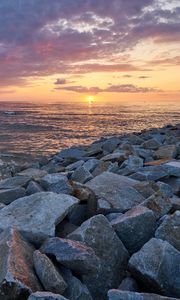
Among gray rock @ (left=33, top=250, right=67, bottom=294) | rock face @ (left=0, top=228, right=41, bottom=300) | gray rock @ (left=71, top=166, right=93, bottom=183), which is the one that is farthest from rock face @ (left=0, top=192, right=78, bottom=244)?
gray rock @ (left=71, top=166, right=93, bottom=183)

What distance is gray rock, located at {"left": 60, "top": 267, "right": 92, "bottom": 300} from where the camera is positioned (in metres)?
3.64

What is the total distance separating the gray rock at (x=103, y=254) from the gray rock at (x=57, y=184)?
4.72ft

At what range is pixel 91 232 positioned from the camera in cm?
421

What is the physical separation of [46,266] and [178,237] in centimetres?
150

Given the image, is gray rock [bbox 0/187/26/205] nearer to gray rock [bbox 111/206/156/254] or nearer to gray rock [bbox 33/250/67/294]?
gray rock [bbox 111/206/156/254]

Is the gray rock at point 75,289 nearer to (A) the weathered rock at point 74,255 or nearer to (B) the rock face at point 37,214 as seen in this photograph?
(A) the weathered rock at point 74,255

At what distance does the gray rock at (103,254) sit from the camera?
3.88 meters

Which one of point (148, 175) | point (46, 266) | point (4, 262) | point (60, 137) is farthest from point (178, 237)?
point (60, 137)

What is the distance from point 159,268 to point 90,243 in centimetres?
78

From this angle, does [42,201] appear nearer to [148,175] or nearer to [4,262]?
[4,262]

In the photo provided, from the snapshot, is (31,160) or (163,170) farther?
(31,160)

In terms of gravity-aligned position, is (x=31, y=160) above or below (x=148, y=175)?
below

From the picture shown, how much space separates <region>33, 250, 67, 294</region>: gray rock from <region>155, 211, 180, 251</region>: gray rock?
1.24 m

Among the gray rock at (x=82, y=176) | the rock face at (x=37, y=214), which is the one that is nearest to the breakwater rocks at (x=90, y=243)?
the rock face at (x=37, y=214)
